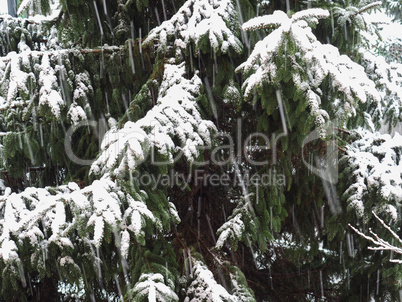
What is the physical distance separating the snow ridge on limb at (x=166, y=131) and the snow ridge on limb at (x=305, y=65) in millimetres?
561

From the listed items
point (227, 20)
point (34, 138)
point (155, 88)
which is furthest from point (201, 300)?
point (34, 138)

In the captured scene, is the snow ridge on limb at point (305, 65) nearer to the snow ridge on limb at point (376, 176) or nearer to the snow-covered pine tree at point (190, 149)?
the snow-covered pine tree at point (190, 149)

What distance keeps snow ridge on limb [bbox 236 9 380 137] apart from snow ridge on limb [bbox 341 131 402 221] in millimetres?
1060

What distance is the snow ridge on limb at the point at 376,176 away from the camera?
3789 millimetres

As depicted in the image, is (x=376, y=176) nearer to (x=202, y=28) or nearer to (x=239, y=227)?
(x=239, y=227)

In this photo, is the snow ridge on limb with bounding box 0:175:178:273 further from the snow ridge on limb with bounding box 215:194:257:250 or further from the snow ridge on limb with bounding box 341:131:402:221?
the snow ridge on limb with bounding box 341:131:402:221

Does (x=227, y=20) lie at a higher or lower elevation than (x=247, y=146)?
higher

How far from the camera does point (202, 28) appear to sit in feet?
11.5

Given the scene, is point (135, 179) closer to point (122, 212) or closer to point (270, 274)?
point (122, 212)

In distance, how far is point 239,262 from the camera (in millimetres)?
5000

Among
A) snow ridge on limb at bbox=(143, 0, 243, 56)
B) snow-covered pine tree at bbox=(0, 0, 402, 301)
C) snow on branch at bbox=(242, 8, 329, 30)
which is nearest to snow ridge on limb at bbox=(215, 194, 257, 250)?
snow-covered pine tree at bbox=(0, 0, 402, 301)

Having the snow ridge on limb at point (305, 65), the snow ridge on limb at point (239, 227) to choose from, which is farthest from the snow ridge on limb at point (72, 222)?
the snow ridge on limb at point (305, 65)

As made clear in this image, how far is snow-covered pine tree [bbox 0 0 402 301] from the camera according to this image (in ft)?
9.57

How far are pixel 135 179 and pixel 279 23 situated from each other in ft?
4.99
